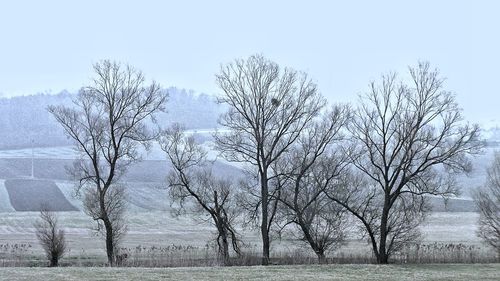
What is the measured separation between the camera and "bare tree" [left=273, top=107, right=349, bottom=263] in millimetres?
39150

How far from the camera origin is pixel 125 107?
→ 1467 inches

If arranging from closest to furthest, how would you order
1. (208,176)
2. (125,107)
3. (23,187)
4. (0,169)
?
(125,107) < (208,176) < (23,187) < (0,169)

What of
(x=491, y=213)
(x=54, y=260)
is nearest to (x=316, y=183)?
(x=491, y=213)

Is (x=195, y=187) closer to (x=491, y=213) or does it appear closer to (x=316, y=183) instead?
(x=316, y=183)

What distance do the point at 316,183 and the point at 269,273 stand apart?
16.7 metres

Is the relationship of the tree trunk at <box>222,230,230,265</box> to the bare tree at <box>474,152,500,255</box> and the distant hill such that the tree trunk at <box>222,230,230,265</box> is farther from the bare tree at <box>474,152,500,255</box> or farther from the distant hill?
the distant hill

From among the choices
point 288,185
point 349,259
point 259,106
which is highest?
point 259,106

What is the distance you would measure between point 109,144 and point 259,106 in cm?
945

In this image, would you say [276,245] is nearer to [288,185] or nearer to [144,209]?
[288,185]

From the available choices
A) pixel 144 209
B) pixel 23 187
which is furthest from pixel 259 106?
pixel 23 187

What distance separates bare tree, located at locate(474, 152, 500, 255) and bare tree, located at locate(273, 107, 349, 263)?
968 centimetres

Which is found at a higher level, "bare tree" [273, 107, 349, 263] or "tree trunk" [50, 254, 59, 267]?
"bare tree" [273, 107, 349, 263]

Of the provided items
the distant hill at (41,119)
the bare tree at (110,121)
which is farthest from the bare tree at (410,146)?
the distant hill at (41,119)

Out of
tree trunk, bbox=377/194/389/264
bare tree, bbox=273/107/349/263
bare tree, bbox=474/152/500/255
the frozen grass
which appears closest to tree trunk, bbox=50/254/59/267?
the frozen grass
